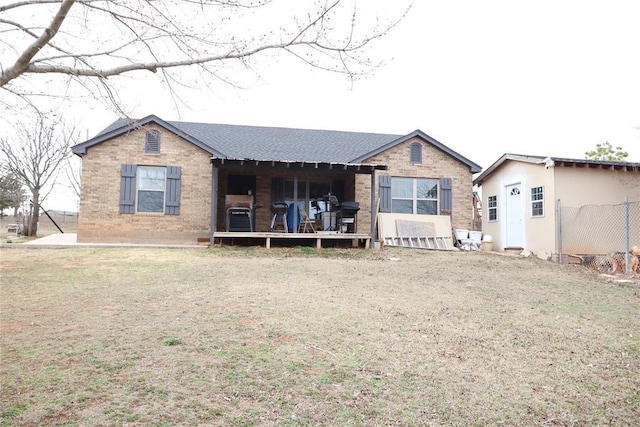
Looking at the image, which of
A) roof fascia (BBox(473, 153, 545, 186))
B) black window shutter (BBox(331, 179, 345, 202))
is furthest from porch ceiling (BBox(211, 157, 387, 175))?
roof fascia (BBox(473, 153, 545, 186))

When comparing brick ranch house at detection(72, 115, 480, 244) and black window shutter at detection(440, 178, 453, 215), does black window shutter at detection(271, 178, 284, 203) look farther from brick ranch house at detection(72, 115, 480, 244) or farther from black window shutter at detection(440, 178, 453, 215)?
black window shutter at detection(440, 178, 453, 215)

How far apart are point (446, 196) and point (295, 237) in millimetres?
5917

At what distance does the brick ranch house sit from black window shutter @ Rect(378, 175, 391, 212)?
1.3 inches

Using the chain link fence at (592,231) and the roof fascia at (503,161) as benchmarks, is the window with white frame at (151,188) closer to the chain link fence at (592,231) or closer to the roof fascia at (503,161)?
the roof fascia at (503,161)

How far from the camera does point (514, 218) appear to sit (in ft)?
→ 45.3

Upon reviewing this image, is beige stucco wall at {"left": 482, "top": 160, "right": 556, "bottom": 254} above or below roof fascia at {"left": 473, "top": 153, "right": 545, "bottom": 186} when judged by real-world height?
below

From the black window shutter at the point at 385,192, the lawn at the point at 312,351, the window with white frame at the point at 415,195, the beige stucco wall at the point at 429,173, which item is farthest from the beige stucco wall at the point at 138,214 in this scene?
the window with white frame at the point at 415,195

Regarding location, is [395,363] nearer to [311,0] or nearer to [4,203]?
[311,0]

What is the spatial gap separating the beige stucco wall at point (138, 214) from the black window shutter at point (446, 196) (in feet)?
25.7

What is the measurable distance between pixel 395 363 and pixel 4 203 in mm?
29286

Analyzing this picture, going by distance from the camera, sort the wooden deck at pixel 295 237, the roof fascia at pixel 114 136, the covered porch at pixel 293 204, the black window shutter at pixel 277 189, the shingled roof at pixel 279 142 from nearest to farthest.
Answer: the wooden deck at pixel 295 237
the covered porch at pixel 293 204
the roof fascia at pixel 114 136
the shingled roof at pixel 279 142
the black window shutter at pixel 277 189

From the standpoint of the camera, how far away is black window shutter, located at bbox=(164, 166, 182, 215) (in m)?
13.3

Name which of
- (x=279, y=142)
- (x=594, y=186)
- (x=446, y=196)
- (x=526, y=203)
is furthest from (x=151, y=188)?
(x=594, y=186)

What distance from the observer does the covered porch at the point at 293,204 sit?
1255 cm
